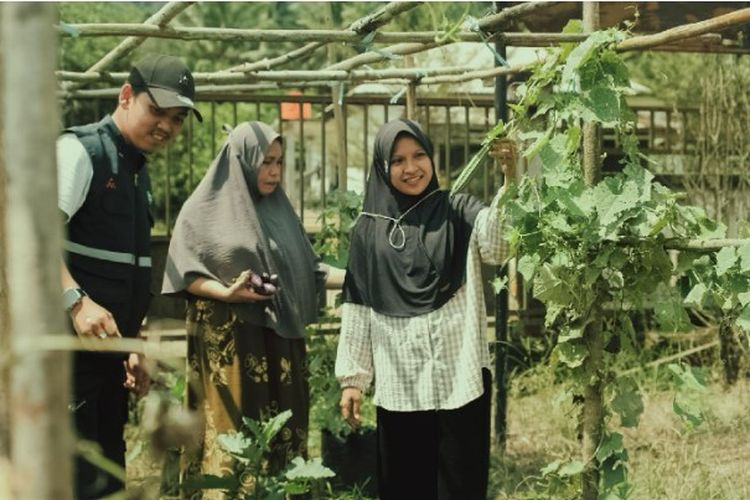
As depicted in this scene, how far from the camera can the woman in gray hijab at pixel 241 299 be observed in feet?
14.8

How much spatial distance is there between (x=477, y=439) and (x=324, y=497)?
1.24 m

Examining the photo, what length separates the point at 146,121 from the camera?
394 centimetres

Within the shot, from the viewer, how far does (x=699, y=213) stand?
352 cm

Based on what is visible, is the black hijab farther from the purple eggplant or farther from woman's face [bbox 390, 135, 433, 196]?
the purple eggplant

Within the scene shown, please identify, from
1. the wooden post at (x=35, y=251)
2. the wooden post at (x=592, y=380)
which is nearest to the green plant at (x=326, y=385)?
the wooden post at (x=592, y=380)

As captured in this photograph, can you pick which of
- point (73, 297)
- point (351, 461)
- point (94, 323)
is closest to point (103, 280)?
point (73, 297)

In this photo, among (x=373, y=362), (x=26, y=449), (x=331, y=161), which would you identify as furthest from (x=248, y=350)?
(x=331, y=161)

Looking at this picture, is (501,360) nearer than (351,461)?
No

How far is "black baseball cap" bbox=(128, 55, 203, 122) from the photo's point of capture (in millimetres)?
3887

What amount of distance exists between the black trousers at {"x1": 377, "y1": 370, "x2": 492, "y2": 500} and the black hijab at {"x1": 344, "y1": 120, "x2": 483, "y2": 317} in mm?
373

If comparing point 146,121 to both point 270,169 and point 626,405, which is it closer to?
point 270,169

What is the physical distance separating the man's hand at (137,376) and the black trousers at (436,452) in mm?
957

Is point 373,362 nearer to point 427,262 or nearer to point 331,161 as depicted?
point 427,262

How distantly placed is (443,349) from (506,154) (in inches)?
31.1
